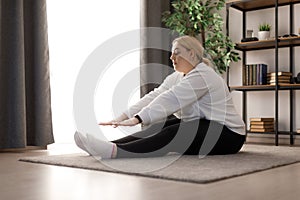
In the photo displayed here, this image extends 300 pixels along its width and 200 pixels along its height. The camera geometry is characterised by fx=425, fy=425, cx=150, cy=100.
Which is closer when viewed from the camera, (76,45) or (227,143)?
(227,143)

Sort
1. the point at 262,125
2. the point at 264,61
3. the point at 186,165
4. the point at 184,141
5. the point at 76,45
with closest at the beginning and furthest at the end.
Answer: the point at 186,165
the point at 184,141
the point at 76,45
the point at 262,125
the point at 264,61

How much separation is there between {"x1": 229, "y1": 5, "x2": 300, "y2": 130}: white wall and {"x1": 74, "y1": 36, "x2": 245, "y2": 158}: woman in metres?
1.74

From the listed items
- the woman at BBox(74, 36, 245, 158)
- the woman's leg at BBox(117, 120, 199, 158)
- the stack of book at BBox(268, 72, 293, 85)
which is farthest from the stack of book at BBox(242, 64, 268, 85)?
the woman's leg at BBox(117, 120, 199, 158)

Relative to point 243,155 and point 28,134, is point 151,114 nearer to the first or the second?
point 243,155

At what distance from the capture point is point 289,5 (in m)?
4.24

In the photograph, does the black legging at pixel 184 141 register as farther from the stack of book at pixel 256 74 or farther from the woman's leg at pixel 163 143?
the stack of book at pixel 256 74

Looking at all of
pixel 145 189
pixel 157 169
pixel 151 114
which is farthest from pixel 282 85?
pixel 145 189

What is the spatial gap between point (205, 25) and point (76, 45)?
1298 mm

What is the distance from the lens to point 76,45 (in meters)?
3.87

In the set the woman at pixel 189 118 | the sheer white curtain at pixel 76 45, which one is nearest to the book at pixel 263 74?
the sheer white curtain at pixel 76 45

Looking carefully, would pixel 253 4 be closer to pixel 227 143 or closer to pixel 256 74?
pixel 256 74

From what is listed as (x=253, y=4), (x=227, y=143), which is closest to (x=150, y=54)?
(x=253, y=4)

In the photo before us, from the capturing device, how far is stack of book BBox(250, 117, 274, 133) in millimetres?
4070

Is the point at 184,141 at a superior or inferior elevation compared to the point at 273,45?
inferior
